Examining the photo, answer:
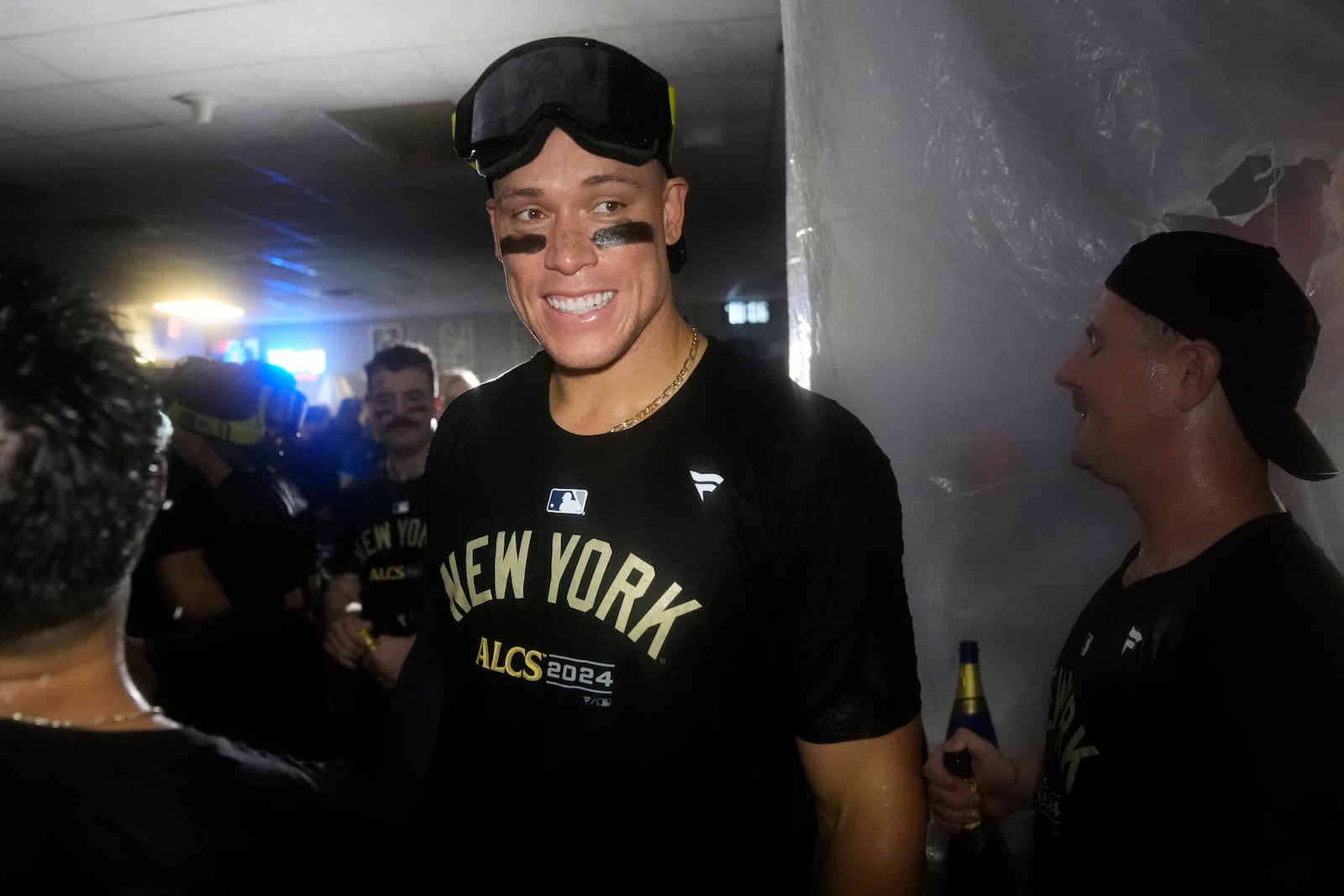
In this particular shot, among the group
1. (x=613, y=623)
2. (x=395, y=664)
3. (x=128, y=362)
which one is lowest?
(x=395, y=664)

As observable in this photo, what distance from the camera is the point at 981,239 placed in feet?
5.36

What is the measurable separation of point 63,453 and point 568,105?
3.20 feet

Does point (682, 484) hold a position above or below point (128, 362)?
below

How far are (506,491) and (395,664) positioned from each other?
4.33 feet

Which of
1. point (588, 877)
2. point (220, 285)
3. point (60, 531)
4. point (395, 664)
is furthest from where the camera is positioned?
point (220, 285)

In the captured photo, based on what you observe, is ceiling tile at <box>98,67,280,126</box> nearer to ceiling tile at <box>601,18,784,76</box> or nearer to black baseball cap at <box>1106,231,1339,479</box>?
ceiling tile at <box>601,18,784,76</box>

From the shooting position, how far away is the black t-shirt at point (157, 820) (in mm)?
731

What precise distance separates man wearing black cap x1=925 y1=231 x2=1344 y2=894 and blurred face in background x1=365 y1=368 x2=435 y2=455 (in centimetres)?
250

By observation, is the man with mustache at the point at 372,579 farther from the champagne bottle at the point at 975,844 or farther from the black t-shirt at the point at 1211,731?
the black t-shirt at the point at 1211,731

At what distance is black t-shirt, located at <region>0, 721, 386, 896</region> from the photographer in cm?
73

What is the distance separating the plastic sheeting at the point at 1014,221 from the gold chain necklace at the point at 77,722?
1.30 meters

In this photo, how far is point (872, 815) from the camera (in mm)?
1221

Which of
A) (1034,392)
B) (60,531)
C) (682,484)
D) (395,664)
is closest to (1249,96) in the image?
(1034,392)

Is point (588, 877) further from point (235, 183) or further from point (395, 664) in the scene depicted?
point (235, 183)
